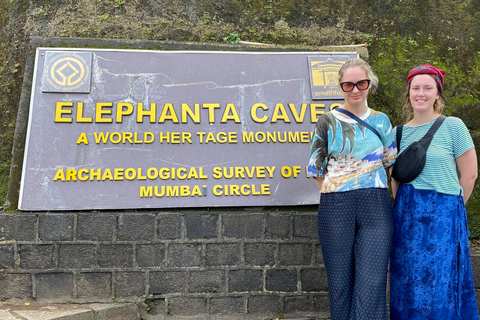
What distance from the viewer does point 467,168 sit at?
2516 mm

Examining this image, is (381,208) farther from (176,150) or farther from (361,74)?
(176,150)

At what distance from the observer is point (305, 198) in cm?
353

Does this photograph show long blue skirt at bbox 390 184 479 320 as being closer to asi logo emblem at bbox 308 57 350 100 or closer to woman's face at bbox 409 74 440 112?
woman's face at bbox 409 74 440 112

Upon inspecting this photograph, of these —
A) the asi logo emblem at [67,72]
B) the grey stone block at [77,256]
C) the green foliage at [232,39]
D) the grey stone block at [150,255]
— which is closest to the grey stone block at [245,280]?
the grey stone block at [150,255]

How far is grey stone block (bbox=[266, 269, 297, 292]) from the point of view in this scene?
3.39m

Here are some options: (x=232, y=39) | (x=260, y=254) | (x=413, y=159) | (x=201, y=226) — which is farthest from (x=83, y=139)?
(x=413, y=159)

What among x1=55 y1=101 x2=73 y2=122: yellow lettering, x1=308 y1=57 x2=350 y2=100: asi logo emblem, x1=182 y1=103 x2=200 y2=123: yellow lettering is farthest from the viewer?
x1=308 y1=57 x2=350 y2=100: asi logo emblem

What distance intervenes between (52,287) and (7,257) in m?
0.42

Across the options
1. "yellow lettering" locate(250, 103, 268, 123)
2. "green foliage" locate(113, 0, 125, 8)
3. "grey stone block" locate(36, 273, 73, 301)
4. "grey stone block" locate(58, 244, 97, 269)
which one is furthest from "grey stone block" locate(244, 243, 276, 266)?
"green foliage" locate(113, 0, 125, 8)

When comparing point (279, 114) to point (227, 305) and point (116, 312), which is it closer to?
point (227, 305)

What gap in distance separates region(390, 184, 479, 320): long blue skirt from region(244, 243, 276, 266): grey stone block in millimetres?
1131

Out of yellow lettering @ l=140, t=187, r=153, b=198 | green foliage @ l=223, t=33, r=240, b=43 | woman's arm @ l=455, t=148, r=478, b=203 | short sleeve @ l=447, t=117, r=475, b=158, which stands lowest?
woman's arm @ l=455, t=148, r=478, b=203

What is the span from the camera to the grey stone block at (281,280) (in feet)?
11.1

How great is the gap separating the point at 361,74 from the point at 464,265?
129 centimetres
